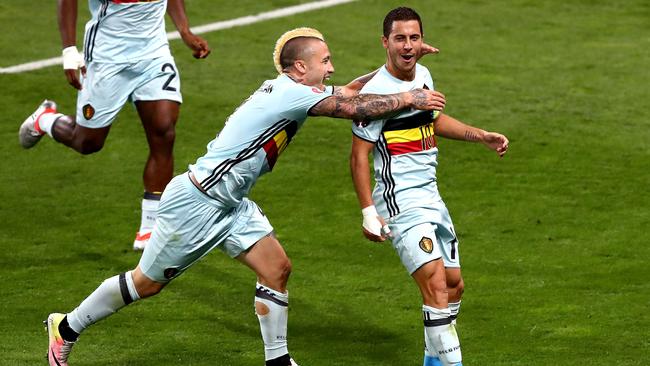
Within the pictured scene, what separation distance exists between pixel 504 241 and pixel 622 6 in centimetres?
896

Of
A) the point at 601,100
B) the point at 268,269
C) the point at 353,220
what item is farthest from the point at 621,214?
the point at 268,269

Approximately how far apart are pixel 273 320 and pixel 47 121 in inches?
181

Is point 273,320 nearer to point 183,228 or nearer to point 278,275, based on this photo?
point 278,275

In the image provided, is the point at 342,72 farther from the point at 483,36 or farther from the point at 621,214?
the point at 621,214

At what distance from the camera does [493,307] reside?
1073 centimetres

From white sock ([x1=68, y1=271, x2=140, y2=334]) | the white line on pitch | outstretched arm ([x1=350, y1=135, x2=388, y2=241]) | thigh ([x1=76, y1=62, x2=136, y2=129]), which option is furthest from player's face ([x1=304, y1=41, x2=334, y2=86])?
the white line on pitch

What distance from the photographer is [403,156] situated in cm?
926

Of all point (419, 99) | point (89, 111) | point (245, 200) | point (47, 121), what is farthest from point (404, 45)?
point (47, 121)

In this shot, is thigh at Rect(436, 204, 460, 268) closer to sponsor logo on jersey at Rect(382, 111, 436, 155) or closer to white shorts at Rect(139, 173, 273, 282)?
sponsor logo on jersey at Rect(382, 111, 436, 155)

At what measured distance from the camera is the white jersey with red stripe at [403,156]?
923 centimetres

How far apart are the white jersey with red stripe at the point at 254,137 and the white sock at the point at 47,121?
4.09 m

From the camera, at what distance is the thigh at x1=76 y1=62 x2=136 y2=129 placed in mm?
12492

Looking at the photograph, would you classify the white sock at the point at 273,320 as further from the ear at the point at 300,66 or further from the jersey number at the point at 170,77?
the jersey number at the point at 170,77

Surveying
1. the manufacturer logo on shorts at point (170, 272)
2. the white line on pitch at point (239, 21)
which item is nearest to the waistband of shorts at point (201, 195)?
the manufacturer logo on shorts at point (170, 272)
